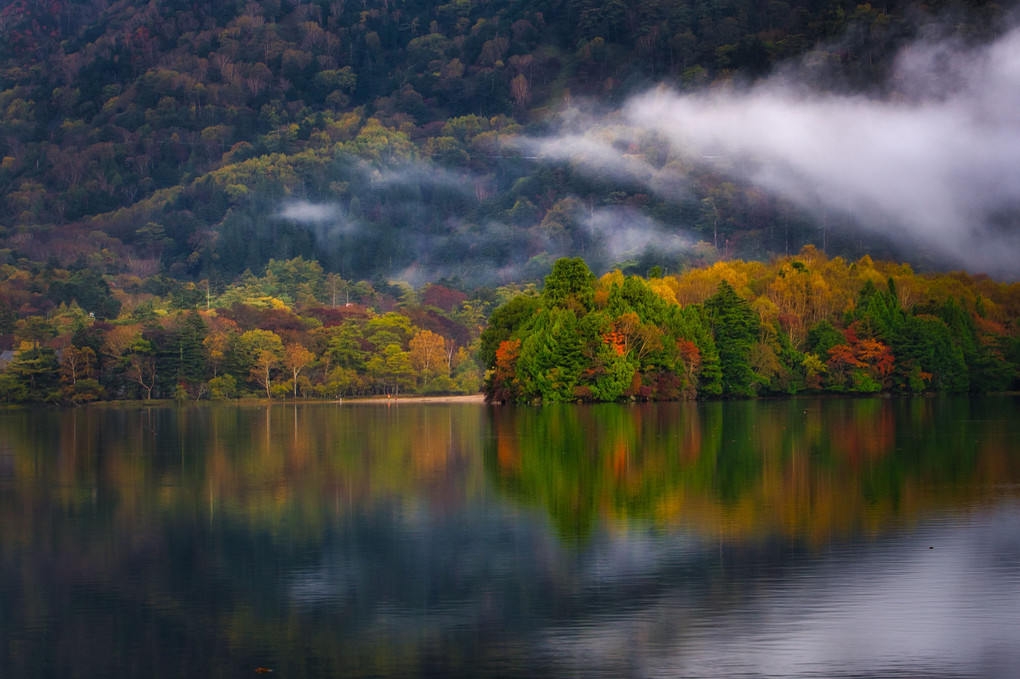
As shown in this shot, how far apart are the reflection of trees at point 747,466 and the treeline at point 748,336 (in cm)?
1804

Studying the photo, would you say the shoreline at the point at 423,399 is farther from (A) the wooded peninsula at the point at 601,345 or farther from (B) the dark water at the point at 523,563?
(B) the dark water at the point at 523,563

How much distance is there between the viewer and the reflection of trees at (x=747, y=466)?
2483 cm

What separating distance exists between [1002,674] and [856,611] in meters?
2.83

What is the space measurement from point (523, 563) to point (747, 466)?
49.5 ft

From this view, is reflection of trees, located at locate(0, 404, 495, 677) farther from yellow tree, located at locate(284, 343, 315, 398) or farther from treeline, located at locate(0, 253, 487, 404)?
yellow tree, located at locate(284, 343, 315, 398)

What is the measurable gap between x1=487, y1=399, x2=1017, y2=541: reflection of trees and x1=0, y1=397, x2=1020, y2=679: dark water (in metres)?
0.17

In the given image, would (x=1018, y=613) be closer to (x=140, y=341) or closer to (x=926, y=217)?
(x=140, y=341)

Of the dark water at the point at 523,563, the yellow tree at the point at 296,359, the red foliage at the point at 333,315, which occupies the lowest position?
the dark water at the point at 523,563

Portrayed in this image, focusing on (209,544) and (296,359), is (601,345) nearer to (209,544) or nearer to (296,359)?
(296,359)

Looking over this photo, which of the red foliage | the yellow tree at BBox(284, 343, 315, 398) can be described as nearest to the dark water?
the yellow tree at BBox(284, 343, 315, 398)

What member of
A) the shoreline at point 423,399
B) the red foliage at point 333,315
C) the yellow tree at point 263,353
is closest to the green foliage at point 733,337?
the shoreline at point 423,399

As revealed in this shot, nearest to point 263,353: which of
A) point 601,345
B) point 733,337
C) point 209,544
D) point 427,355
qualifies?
point 427,355

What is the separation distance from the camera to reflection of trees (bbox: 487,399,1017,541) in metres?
24.8

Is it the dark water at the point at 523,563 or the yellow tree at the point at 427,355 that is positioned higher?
the yellow tree at the point at 427,355
